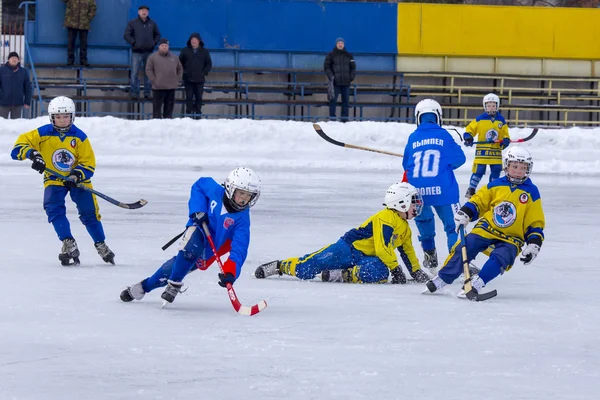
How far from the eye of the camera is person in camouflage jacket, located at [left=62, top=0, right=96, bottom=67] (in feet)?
64.1

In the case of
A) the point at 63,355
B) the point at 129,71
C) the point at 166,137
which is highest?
the point at 129,71

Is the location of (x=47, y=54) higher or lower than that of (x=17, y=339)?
higher

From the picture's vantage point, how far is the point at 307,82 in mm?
21547

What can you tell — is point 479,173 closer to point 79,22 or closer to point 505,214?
point 505,214

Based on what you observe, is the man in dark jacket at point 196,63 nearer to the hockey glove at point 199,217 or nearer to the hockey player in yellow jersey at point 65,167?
the hockey player in yellow jersey at point 65,167

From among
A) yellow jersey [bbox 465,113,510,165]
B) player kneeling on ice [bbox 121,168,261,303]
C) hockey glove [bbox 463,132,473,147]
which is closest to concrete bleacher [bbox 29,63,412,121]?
yellow jersey [bbox 465,113,510,165]

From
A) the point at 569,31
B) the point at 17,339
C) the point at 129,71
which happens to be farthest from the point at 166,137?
the point at 17,339

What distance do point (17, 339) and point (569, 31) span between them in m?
19.2

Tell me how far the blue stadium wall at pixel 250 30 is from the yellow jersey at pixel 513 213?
593 inches

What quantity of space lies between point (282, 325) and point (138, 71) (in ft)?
46.4

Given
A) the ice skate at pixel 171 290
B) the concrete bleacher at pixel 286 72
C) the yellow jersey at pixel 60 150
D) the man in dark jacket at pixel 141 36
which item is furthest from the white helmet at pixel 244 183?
the concrete bleacher at pixel 286 72

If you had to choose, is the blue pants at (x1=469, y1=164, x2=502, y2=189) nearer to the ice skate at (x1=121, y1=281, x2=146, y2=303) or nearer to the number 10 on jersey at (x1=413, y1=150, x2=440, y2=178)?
the number 10 on jersey at (x1=413, y1=150, x2=440, y2=178)

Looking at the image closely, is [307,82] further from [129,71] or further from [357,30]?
[129,71]

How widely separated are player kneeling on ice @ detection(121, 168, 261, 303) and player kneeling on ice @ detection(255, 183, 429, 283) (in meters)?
1.36
